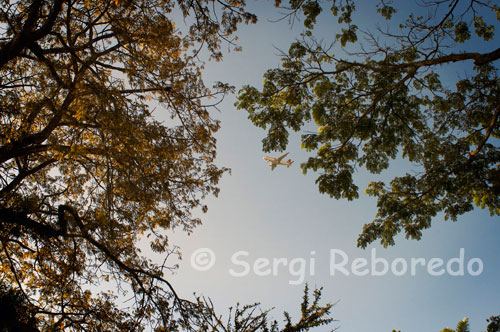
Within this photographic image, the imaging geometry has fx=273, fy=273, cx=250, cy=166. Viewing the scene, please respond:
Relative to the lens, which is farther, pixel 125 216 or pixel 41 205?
pixel 41 205

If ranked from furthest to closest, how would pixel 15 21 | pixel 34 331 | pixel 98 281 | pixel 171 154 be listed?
pixel 98 281, pixel 171 154, pixel 15 21, pixel 34 331

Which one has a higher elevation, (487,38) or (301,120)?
(487,38)

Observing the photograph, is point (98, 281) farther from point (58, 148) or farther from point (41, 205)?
point (58, 148)

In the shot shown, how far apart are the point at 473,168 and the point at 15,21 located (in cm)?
1059

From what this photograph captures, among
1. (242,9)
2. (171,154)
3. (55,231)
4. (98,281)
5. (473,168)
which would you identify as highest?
(242,9)

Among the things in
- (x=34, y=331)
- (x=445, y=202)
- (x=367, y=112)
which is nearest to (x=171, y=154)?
(x=34, y=331)

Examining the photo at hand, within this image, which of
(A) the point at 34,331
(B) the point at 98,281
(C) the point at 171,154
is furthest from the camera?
(B) the point at 98,281

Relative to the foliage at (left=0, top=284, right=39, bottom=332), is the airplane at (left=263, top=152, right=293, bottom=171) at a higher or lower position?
higher

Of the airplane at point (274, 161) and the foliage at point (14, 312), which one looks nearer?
the foliage at point (14, 312)

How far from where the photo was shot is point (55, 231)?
21.7ft

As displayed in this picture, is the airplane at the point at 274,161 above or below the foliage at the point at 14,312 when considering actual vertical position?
above

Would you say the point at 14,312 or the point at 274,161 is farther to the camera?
the point at 274,161

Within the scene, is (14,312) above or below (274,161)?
below

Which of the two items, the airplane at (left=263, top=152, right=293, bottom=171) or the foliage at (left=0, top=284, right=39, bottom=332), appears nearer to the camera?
the foliage at (left=0, top=284, right=39, bottom=332)
